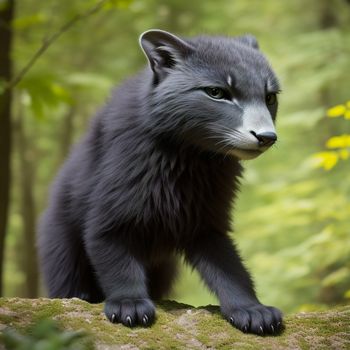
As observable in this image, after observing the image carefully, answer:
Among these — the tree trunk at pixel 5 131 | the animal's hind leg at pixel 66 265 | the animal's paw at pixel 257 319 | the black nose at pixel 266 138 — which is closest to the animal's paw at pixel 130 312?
the animal's paw at pixel 257 319

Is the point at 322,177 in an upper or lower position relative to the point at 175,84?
upper

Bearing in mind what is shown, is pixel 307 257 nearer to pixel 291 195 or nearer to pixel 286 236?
pixel 291 195

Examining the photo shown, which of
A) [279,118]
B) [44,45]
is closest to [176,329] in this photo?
[44,45]

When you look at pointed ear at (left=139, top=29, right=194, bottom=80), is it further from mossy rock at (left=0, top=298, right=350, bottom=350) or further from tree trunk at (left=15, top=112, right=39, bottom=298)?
tree trunk at (left=15, top=112, right=39, bottom=298)

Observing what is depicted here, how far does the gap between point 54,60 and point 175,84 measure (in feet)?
23.7

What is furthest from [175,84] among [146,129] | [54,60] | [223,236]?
[54,60]

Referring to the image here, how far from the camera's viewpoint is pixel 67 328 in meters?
2.76

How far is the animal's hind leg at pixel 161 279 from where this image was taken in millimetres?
4434

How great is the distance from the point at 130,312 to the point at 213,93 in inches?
50.3

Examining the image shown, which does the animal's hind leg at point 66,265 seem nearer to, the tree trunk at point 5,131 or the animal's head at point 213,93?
the animal's head at point 213,93

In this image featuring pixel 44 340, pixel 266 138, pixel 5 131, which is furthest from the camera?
pixel 5 131

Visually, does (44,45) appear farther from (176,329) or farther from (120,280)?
(176,329)

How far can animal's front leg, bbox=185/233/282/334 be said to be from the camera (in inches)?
123

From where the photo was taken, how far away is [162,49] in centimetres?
353
